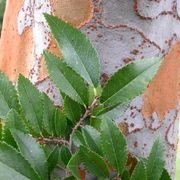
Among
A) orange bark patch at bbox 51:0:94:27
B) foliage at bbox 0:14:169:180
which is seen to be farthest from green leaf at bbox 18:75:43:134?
orange bark patch at bbox 51:0:94:27

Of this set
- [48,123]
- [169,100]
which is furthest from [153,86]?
[48,123]

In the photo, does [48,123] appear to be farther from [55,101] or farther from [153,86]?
[153,86]

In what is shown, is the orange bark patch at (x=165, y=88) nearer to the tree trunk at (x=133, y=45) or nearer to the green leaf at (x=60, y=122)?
the tree trunk at (x=133, y=45)

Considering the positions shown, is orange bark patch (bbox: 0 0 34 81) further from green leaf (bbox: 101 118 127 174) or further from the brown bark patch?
green leaf (bbox: 101 118 127 174)

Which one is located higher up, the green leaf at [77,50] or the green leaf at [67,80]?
the green leaf at [77,50]

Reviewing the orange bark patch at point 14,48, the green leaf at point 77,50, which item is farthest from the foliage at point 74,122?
the orange bark patch at point 14,48

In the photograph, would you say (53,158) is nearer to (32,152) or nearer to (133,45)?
(32,152)
